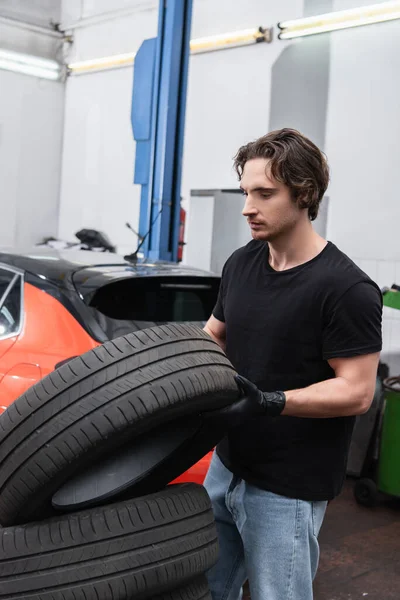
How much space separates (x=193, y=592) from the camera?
2.01 metres

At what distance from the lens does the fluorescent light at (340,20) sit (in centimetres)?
632

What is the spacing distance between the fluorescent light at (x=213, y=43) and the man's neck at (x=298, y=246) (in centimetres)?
601

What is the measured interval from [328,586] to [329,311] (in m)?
2.24

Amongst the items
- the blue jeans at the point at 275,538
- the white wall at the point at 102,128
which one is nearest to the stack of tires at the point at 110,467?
the blue jeans at the point at 275,538

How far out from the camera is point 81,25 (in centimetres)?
981

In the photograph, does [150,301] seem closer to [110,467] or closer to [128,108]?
[110,467]

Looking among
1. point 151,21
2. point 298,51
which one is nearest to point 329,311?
point 298,51

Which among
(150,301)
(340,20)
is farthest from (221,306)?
(340,20)

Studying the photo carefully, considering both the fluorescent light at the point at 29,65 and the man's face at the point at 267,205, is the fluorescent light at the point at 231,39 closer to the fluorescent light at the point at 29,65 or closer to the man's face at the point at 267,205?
the fluorescent light at the point at 29,65

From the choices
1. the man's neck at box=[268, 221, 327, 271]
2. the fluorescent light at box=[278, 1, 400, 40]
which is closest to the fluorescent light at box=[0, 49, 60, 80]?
the fluorescent light at box=[278, 1, 400, 40]

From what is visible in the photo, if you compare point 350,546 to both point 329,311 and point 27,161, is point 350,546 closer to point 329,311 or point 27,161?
point 329,311

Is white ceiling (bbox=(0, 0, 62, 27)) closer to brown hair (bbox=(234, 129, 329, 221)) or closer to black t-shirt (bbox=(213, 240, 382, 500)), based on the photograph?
brown hair (bbox=(234, 129, 329, 221))

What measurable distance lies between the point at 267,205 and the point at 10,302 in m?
1.64

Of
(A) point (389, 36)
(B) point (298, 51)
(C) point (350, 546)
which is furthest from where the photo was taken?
(B) point (298, 51)
